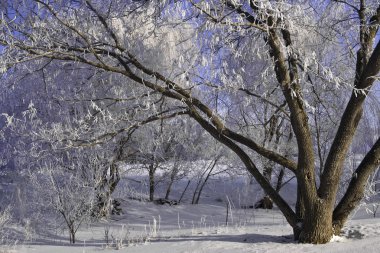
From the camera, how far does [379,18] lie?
6441mm

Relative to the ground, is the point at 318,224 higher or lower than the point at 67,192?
lower

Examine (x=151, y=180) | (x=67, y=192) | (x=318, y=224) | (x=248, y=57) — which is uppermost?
(x=248, y=57)

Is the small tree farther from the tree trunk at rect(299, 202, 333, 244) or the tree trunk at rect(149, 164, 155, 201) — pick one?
the tree trunk at rect(299, 202, 333, 244)

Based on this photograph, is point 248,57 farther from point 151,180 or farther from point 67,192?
point 151,180

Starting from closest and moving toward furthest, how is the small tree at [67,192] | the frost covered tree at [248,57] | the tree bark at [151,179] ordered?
the frost covered tree at [248,57] → the small tree at [67,192] → the tree bark at [151,179]

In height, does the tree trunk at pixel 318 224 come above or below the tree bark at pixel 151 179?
A: below

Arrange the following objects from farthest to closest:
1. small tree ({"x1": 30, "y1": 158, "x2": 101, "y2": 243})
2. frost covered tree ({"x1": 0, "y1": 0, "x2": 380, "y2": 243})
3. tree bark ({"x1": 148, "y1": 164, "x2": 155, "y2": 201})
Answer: tree bark ({"x1": 148, "y1": 164, "x2": 155, "y2": 201}), small tree ({"x1": 30, "y1": 158, "x2": 101, "y2": 243}), frost covered tree ({"x1": 0, "y1": 0, "x2": 380, "y2": 243})

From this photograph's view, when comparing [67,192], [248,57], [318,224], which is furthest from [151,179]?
Answer: [318,224]

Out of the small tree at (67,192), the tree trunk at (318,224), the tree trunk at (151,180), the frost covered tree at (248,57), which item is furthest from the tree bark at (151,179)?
the tree trunk at (318,224)

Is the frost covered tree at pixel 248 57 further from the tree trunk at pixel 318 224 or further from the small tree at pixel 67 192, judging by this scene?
the small tree at pixel 67 192

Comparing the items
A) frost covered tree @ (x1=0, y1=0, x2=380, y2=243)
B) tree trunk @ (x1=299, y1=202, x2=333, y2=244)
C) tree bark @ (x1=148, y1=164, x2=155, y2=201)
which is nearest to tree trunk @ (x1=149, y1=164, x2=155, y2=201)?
tree bark @ (x1=148, y1=164, x2=155, y2=201)

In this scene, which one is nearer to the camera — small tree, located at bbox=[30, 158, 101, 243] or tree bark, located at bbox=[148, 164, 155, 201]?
small tree, located at bbox=[30, 158, 101, 243]

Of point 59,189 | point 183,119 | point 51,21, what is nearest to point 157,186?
point 183,119

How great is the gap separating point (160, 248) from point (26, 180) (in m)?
9.63
